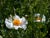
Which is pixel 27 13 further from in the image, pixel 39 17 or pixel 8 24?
pixel 8 24

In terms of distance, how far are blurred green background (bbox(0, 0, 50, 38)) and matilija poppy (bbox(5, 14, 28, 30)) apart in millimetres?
38

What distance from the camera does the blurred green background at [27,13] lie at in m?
2.29

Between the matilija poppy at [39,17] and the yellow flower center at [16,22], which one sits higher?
the matilija poppy at [39,17]

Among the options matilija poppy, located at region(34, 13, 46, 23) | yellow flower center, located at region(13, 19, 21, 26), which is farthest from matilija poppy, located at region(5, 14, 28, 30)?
matilija poppy, located at region(34, 13, 46, 23)

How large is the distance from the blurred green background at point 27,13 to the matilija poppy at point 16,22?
0.12 ft

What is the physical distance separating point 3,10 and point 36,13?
1.22ft

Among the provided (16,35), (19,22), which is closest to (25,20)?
(19,22)

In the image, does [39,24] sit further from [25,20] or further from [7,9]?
[7,9]

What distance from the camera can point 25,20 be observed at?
2389mm

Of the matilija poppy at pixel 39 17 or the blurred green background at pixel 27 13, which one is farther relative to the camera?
the matilija poppy at pixel 39 17

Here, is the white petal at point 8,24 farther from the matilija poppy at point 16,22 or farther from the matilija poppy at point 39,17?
the matilija poppy at point 39,17

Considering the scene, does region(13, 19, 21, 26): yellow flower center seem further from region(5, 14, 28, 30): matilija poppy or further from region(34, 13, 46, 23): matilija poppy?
region(34, 13, 46, 23): matilija poppy

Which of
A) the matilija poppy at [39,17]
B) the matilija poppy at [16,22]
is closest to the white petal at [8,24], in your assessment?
the matilija poppy at [16,22]

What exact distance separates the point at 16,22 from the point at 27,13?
178 mm
